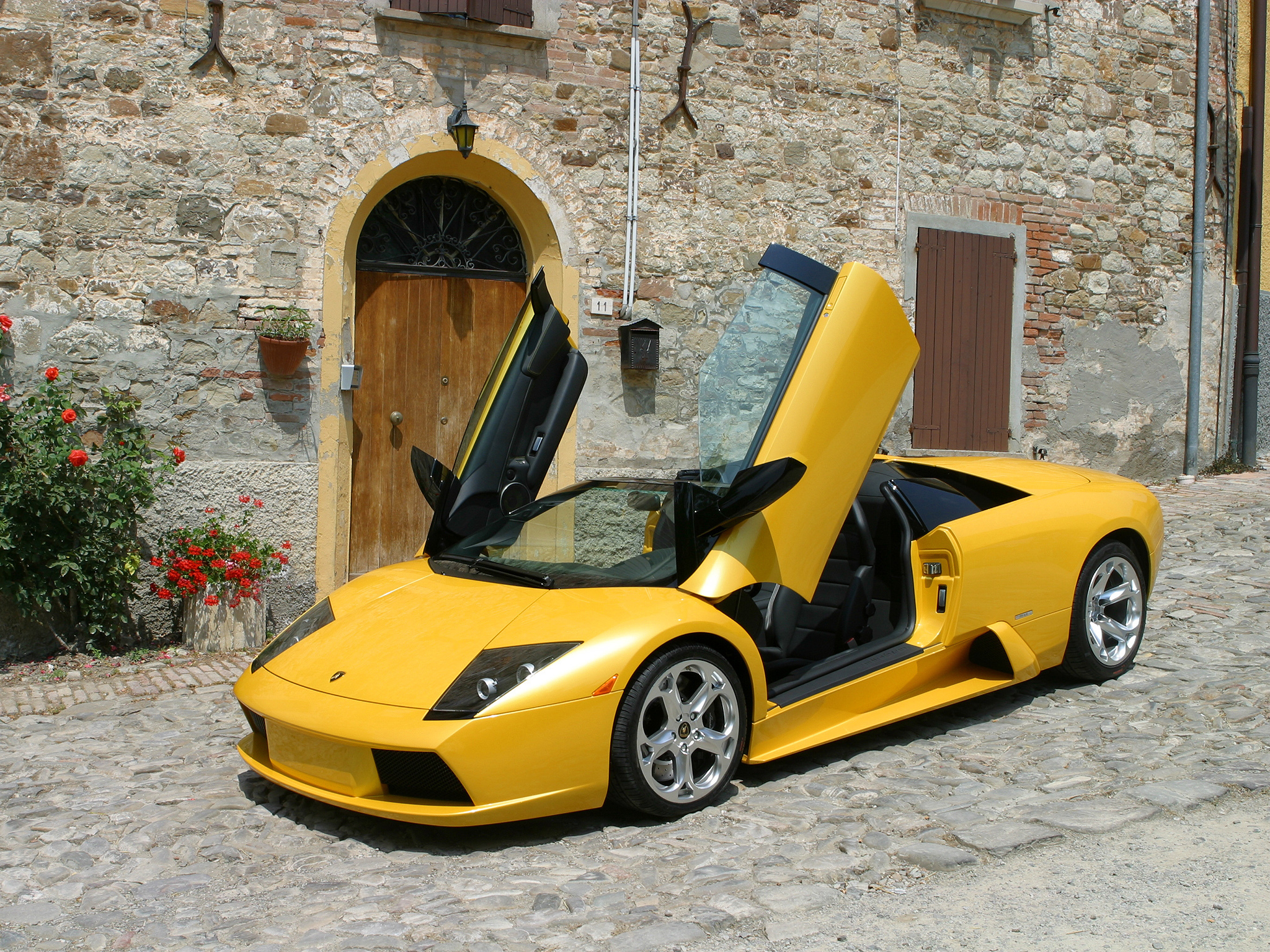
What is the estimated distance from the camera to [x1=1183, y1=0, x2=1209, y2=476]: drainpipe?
1053 centimetres

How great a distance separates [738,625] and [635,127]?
544 centimetres

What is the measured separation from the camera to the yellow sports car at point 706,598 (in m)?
3.37

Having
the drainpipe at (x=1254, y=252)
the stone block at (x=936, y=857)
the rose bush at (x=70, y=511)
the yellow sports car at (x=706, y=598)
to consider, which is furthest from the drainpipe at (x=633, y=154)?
the drainpipe at (x=1254, y=252)

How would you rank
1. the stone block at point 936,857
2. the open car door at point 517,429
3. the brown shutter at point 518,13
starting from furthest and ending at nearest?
the brown shutter at point 518,13
the open car door at point 517,429
the stone block at point 936,857

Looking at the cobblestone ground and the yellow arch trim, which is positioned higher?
the yellow arch trim

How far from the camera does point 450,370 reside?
8.26 meters

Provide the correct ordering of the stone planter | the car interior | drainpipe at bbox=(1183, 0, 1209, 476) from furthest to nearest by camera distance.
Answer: drainpipe at bbox=(1183, 0, 1209, 476)
the stone planter
the car interior

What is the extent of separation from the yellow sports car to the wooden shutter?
3.98m

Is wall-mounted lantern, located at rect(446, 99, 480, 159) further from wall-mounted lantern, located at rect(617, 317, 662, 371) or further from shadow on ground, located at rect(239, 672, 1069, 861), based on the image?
shadow on ground, located at rect(239, 672, 1069, 861)

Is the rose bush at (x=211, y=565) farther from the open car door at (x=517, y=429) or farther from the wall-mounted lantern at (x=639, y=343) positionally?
the wall-mounted lantern at (x=639, y=343)

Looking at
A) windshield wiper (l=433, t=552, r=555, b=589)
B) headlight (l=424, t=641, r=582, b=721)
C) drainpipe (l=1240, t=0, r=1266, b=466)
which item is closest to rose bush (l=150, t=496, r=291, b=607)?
windshield wiper (l=433, t=552, r=555, b=589)

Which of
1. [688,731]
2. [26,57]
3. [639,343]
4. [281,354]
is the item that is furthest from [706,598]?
[26,57]

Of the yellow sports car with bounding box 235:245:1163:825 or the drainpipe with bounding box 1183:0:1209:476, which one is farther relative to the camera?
the drainpipe with bounding box 1183:0:1209:476

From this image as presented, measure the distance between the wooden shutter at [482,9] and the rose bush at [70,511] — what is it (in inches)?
130
